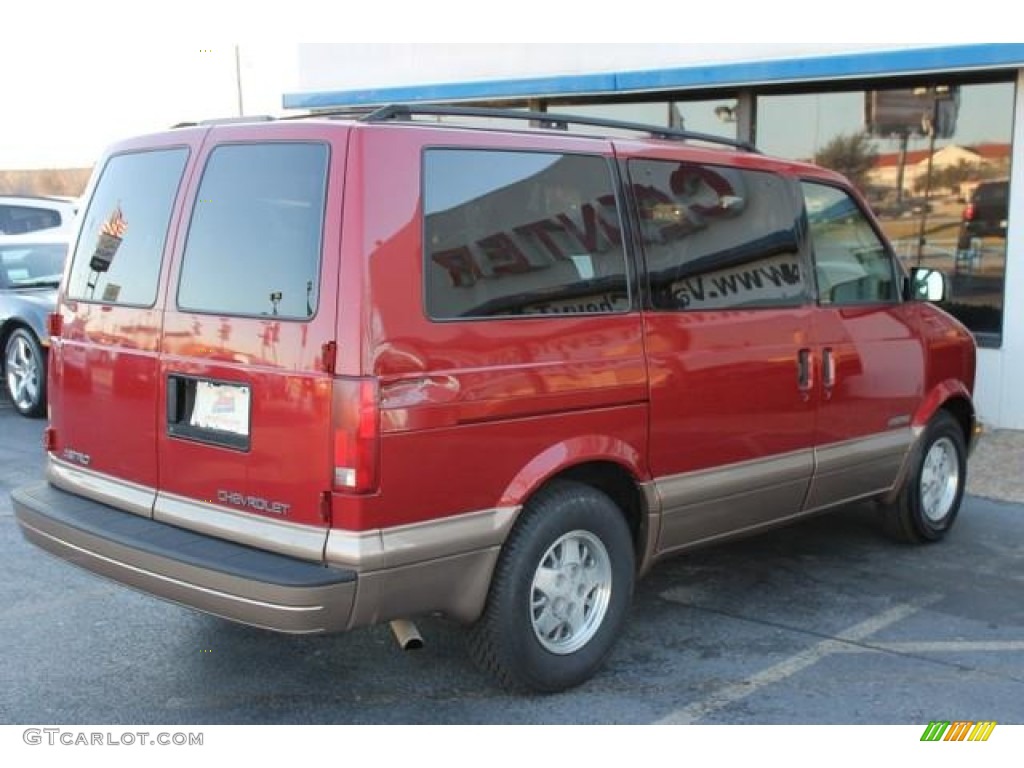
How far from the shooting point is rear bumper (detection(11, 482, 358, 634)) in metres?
3.30

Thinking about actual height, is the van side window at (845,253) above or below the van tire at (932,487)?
above

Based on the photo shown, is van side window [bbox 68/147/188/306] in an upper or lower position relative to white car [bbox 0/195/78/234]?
lower

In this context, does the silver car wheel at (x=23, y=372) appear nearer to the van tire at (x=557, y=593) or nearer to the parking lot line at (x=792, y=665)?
the van tire at (x=557, y=593)

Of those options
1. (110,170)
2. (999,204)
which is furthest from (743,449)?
(999,204)

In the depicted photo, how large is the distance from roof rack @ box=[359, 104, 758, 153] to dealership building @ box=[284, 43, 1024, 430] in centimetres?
422

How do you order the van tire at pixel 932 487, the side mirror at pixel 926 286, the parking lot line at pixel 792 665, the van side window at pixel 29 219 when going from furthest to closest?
the van side window at pixel 29 219, the van tire at pixel 932 487, the side mirror at pixel 926 286, the parking lot line at pixel 792 665

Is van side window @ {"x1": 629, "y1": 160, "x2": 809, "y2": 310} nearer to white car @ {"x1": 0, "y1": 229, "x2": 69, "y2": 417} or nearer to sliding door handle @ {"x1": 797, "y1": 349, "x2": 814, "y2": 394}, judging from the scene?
sliding door handle @ {"x1": 797, "y1": 349, "x2": 814, "y2": 394}

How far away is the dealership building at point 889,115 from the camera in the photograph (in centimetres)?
876

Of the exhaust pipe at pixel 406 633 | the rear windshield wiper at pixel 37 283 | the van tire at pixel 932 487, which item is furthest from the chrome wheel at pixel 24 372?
the van tire at pixel 932 487

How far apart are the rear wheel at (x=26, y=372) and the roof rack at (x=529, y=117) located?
638cm

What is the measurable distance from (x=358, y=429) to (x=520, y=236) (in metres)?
0.97

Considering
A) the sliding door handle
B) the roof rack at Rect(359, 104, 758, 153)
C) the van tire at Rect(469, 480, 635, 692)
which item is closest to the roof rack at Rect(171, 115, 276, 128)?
the roof rack at Rect(359, 104, 758, 153)
